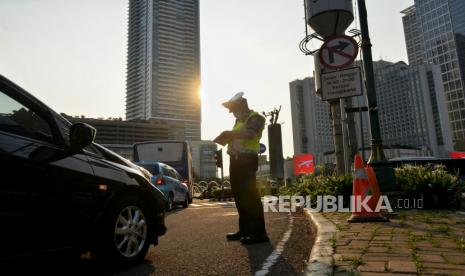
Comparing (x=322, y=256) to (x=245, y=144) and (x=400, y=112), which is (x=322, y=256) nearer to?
(x=245, y=144)

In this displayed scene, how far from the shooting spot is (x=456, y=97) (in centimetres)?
13875

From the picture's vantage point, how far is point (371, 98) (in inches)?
313

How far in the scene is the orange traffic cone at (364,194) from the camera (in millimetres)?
5582

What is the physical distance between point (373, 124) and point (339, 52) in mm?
1831

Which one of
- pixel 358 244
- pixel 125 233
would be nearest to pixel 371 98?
pixel 358 244

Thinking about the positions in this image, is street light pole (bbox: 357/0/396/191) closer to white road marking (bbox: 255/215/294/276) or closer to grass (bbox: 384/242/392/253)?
white road marking (bbox: 255/215/294/276)

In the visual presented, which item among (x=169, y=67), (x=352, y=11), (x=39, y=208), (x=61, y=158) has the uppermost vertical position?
(x=169, y=67)

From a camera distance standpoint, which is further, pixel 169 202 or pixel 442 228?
pixel 169 202

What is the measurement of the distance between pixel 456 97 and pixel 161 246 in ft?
512

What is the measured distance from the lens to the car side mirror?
3.13 m

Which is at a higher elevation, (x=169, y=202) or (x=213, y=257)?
(x=169, y=202)

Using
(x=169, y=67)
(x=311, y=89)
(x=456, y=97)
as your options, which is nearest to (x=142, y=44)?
(x=169, y=67)

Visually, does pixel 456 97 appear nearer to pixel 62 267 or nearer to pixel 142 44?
pixel 142 44

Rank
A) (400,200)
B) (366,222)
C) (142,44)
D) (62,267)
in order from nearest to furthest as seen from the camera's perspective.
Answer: (62,267) → (366,222) → (400,200) → (142,44)
